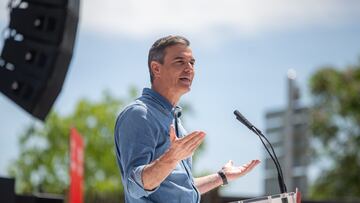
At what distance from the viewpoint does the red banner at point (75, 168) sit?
8.73m

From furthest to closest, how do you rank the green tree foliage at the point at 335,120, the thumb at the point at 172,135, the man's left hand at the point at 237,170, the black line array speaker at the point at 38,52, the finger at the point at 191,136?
the green tree foliage at the point at 335,120 → the black line array speaker at the point at 38,52 → the man's left hand at the point at 237,170 → the thumb at the point at 172,135 → the finger at the point at 191,136

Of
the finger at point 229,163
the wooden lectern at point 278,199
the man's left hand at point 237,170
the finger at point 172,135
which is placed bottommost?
the wooden lectern at point 278,199

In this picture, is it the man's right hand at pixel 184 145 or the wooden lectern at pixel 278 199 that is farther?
the wooden lectern at pixel 278 199

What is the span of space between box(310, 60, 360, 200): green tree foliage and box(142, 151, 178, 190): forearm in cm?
2828

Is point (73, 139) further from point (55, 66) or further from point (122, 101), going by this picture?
point (122, 101)

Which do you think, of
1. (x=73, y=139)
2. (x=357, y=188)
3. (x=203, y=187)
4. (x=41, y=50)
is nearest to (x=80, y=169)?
(x=73, y=139)

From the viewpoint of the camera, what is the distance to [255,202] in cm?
260

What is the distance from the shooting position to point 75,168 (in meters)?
9.22

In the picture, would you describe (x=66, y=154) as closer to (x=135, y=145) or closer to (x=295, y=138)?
(x=295, y=138)

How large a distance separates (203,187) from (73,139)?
6.24 m

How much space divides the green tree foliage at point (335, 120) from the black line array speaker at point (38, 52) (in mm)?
24555

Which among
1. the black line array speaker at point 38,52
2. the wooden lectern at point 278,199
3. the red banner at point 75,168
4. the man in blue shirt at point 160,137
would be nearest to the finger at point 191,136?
the man in blue shirt at point 160,137

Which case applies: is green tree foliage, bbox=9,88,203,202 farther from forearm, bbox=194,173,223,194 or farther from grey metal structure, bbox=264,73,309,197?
forearm, bbox=194,173,223,194

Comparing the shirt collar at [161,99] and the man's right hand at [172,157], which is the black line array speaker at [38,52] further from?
the man's right hand at [172,157]
